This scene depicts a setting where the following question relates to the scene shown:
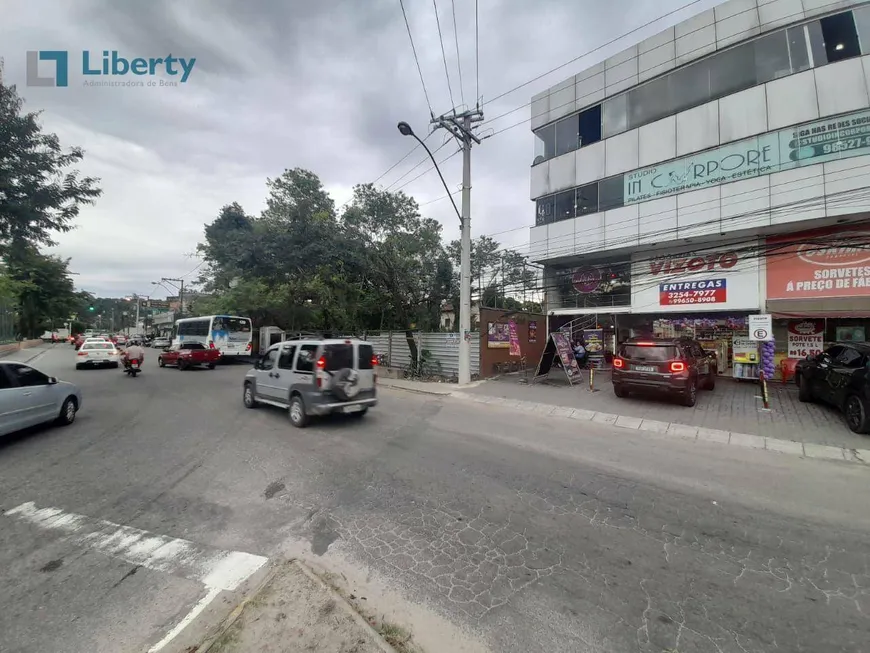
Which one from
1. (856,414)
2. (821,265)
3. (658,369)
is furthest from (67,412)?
(821,265)

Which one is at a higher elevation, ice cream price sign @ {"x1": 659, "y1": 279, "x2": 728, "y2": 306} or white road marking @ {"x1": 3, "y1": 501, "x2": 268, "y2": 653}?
ice cream price sign @ {"x1": 659, "y1": 279, "x2": 728, "y2": 306}

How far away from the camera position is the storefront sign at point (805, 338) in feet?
42.7

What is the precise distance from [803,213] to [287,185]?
24922 mm

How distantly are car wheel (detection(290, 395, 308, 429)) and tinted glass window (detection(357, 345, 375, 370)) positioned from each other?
4.44 feet

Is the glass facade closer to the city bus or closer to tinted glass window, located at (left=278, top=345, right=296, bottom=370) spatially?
tinted glass window, located at (left=278, top=345, right=296, bottom=370)

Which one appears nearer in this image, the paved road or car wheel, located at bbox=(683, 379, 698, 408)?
the paved road

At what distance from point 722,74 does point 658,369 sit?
1232cm

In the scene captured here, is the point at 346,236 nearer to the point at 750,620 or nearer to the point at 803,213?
the point at 803,213

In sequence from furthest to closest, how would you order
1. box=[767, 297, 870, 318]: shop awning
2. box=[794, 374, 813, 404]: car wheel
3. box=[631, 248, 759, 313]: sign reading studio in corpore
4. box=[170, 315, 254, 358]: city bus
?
box=[170, 315, 254, 358]: city bus
box=[631, 248, 759, 313]: sign reading studio in corpore
box=[767, 297, 870, 318]: shop awning
box=[794, 374, 813, 404]: car wheel

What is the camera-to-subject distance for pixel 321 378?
292 inches

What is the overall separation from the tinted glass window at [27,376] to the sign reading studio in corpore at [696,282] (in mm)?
15498

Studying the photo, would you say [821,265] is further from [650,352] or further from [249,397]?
[249,397]

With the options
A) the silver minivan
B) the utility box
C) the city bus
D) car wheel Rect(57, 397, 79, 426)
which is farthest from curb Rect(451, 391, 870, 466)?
the utility box

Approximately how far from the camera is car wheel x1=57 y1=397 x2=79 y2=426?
759 cm
